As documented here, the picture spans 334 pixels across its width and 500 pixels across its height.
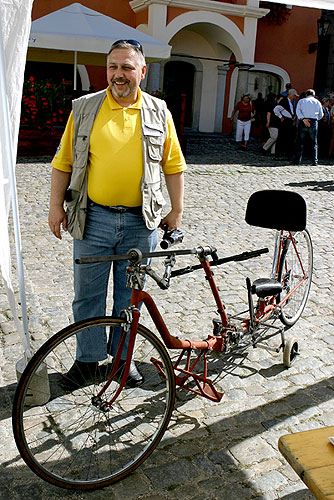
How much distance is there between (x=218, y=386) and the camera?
12.5ft

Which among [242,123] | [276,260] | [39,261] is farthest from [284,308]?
[242,123]

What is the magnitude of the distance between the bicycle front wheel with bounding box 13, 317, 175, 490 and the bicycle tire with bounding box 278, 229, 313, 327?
138cm

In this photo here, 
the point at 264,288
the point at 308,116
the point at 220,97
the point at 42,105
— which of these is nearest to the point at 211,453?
the point at 264,288

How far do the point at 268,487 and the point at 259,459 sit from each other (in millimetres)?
219

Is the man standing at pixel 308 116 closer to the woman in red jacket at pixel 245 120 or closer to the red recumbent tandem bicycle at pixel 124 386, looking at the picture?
the woman in red jacket at pixel 245 120

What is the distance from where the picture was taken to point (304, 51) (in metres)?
23.4

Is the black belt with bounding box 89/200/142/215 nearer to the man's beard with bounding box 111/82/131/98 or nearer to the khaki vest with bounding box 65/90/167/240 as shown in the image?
the khaki vest with bounding box 65/90/167/240

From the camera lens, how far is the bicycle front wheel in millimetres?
2662

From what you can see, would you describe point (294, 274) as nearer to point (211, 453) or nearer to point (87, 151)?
point (211, 453)

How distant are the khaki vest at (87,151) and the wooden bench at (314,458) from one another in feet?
5.39

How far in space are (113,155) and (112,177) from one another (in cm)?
12

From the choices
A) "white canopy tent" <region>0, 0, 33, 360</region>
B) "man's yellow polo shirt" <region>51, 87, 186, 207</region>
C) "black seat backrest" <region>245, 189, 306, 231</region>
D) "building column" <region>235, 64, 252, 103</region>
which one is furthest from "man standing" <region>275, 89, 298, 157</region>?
"white canopy tent" <region>0, 0, 33, 360</region>

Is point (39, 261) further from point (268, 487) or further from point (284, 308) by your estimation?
point (268, 487)

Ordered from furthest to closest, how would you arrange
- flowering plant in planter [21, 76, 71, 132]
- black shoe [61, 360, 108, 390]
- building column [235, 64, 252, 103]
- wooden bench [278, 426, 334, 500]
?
1. building column [235, 64, 252, 103]
2. flowering plant in planter [21, 76, 71, 132]
3. black shoe [61, 360, 108, 390]
4. wooden bench [278, 426, 334, 500]
